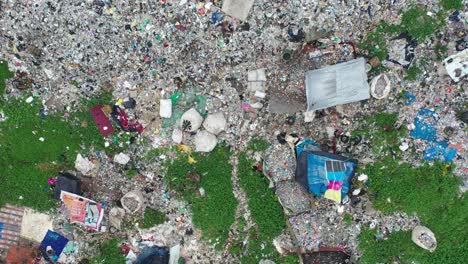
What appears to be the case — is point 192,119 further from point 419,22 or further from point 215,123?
point 419,22

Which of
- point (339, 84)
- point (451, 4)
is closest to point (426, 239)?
point (339, 84)

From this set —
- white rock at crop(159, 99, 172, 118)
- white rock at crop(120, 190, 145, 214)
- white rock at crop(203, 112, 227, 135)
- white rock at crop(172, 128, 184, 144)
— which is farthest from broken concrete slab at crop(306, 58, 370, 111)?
white rock at crop(120, 190, 145, 214)

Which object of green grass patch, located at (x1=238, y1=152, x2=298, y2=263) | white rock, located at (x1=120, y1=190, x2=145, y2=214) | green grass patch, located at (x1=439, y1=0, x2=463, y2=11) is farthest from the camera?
green grass patch, located at (x1=238, y1=152, x2=298, y2=263)

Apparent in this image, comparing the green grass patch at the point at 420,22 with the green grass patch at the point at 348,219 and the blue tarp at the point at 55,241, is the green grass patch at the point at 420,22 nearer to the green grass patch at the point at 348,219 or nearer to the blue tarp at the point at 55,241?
the green grass patch at the point at 348,219

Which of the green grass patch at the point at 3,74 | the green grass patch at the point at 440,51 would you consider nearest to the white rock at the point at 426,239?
the green grass patch at the point at 440,51

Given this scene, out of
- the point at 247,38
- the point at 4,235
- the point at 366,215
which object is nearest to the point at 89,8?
the point at 247,38

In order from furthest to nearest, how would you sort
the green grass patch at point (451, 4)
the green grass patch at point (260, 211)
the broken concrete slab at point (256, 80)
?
1. the green grass patch at point (260, 211)
2. the broken concrete slab at point (256, 80)
3. the green grass patch at point (451, 4)

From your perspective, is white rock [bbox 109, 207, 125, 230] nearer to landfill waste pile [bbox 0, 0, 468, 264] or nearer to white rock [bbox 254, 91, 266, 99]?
landfill waste pile [bbox 0, 0, 468, 264]
